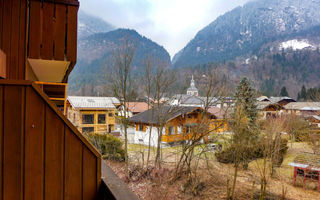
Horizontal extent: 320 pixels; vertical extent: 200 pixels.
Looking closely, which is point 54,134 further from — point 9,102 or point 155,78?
point 155,78

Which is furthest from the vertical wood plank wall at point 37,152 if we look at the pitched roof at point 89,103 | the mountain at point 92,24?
the mountain at point 92,24

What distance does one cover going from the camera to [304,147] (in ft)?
56.3

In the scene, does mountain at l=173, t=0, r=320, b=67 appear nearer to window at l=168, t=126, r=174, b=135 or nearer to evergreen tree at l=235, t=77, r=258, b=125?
evergreen tree at l=235, t=77, r=258, b=125

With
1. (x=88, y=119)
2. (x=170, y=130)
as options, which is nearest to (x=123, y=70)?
(x=170, y=130)

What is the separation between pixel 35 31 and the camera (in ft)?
7.58

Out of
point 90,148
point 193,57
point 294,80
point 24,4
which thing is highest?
point 193,57

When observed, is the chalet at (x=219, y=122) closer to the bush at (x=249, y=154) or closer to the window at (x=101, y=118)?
the bush at (x=249, y=154)

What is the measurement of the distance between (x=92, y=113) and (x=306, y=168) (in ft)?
61.1

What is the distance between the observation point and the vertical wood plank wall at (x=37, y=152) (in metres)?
1.24

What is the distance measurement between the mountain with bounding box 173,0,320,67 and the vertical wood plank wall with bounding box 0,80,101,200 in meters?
118

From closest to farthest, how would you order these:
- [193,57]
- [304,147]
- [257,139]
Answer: [257,139] < [304,147] < [193,57]

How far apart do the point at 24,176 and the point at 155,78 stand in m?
10.8

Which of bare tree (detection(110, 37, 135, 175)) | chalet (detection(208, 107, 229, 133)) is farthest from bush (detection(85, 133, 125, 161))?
chalet (detection(208, 107, 229, 133))

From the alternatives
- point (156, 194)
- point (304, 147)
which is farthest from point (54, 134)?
point (304, 147)
